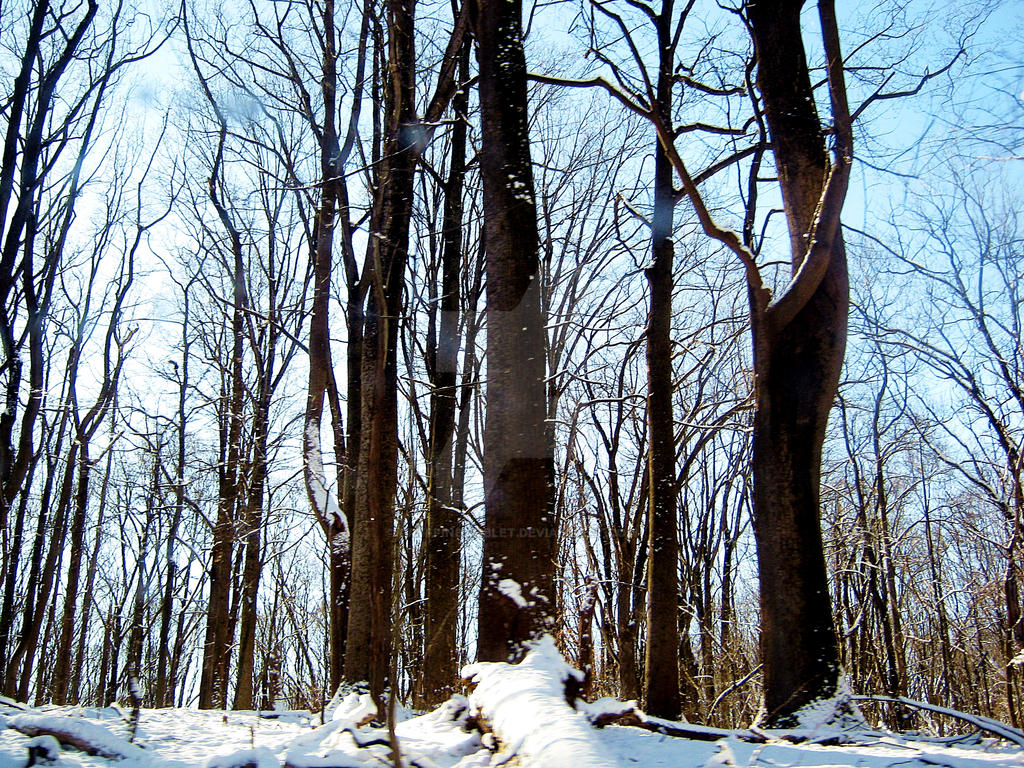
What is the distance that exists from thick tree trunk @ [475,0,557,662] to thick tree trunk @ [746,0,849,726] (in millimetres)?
1582

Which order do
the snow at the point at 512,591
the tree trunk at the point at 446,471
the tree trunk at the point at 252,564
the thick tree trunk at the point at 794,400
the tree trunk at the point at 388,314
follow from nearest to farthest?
the snow at the point at 512,591
the thick tree trunk at the point at 794,400
the tree trunk at the point at 388,314
the tree trunk at the point at 446,471
the tree trunk at the point at 252,564

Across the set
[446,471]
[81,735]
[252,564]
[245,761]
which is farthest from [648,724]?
[252,564]

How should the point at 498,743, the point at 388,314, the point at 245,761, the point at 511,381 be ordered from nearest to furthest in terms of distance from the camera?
the point at 498,743
the point at 245,761
the point at 511,381
the point at 388,314

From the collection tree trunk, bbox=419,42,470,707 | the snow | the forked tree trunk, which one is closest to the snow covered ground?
the snow

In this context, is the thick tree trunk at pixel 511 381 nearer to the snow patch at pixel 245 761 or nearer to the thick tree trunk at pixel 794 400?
the snow patch at pixel 245 761

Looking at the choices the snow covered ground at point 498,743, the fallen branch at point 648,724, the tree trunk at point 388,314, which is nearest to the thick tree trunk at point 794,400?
the snow covered ground at point 498,743

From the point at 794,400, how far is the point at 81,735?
14.6 feet

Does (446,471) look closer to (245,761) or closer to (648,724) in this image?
(648,724)

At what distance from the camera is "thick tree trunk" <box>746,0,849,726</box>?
4.23 m

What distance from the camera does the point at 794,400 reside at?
4.71m

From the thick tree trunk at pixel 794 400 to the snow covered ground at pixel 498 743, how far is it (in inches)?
23.1

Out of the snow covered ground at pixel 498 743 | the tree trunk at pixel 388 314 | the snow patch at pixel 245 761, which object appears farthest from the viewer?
the tree trunk at pixel 388 314

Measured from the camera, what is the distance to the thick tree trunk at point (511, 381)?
371 cm

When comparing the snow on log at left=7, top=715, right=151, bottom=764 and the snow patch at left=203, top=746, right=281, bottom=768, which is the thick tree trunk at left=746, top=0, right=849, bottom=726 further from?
the snow on log at left=7, top=715, right=151, bottom=764
